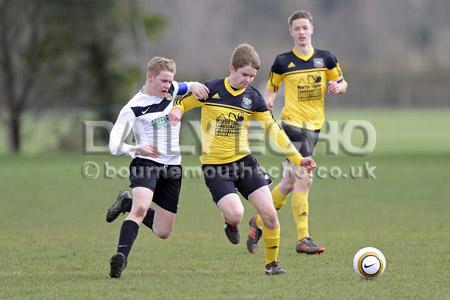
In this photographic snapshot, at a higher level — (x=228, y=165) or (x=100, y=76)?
(x=100, y=76)

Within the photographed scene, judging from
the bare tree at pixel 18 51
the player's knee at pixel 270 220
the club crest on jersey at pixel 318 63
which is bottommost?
the player's knee at pixel 270 220

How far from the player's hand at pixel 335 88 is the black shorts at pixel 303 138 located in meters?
0.47

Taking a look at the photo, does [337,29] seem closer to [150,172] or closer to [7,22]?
[7,22]

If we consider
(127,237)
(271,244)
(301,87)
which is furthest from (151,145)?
(301,87)

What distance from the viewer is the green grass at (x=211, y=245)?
6965 millimetres

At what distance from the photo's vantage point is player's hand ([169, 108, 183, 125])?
770 centimetres

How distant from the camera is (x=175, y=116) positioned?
25.2 feet

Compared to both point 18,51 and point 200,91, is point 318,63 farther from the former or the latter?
point 18,51

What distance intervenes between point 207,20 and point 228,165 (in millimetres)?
65469

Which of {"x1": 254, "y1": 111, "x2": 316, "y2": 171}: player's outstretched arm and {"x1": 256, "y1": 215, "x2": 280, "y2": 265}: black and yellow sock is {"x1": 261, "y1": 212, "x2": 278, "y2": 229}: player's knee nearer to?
{"x1": 256, "y1": 215, "x2": 280, "y2": 265}: black and yellow sock

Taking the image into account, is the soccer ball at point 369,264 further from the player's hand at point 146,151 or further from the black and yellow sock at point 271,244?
the player's hand at point 146,151

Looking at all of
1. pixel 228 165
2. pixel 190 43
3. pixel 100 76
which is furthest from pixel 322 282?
pixel 190 43

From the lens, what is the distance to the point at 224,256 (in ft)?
29.2

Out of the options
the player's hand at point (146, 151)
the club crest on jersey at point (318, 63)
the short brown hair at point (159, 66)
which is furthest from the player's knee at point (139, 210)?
the club crest on jersey at point (318, 63)
